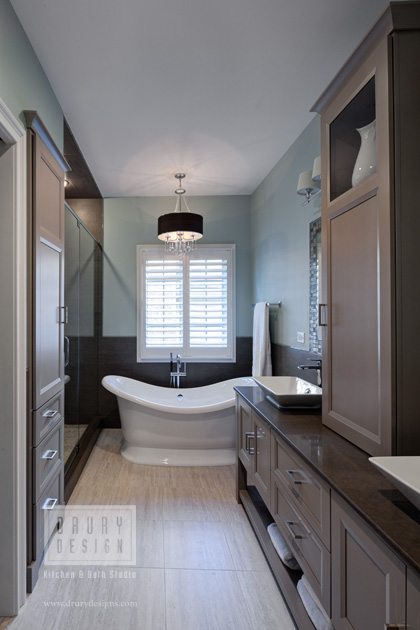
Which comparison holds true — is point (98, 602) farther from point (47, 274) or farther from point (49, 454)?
point (47, 274)

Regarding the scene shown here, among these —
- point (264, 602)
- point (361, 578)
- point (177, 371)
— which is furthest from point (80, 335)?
point (361, 578)

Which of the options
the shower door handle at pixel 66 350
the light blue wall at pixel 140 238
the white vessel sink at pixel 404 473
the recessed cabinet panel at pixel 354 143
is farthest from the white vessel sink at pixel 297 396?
the light blue wall at pixel 140 238

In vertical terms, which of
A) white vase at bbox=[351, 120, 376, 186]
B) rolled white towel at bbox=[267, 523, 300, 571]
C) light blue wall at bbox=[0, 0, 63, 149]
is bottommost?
rolled white towel at bbox=[267, 523, 300, 571]

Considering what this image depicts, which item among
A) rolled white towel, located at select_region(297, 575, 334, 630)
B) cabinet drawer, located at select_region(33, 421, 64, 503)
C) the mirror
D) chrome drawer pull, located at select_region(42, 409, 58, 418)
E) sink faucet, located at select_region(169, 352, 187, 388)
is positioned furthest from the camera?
sink faucet, located at select_region(169, 352, 187, 388)

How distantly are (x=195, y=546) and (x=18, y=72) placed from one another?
270cm

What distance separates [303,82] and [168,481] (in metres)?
3.08

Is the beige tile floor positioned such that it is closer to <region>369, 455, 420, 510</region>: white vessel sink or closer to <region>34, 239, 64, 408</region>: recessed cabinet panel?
<region>34, 239, 64, 408</region>: recessed cabinet panel

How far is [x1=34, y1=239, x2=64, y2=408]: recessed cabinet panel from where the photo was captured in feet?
5.91

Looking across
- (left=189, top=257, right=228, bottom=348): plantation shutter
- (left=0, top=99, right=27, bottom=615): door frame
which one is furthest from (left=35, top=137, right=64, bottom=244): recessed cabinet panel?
(left=189, top=257, right=228, bottom=348): plantation shutter

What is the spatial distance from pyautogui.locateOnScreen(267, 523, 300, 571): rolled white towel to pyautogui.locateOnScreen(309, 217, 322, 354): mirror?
1215 mm

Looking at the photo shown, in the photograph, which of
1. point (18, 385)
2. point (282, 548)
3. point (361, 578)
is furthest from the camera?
point (282, 548)

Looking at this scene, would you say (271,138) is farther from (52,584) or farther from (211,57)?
(52,584)

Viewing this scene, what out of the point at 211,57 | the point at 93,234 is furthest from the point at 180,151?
the point at 93,234

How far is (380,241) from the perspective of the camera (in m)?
1.26
